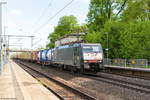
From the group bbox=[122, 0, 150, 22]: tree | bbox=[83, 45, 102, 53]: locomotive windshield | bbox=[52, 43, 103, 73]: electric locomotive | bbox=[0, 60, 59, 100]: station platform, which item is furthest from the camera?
bbox=[122, 0, 150, 22]: tree

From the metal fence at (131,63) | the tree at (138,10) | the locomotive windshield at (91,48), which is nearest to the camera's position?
the locomotive windshield at (91,48)

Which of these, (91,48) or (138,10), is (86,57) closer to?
(91,48)

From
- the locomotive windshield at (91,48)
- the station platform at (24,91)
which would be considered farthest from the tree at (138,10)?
the station platform at (24,91)

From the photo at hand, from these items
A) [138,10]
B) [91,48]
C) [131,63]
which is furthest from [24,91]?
[138,10]

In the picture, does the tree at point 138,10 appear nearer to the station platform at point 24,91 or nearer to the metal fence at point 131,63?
the metal fence at point 131,63

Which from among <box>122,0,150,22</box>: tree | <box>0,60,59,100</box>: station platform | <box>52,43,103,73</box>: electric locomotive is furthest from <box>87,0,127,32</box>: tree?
<box>0,60,59,100</box>: station platform

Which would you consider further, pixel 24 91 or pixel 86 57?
pixel 86 57

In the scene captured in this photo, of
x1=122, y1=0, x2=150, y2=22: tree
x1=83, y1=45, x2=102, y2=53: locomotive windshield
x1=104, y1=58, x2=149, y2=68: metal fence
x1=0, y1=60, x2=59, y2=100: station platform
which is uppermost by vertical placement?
x1=122, y1=0, x2=150, y2=22: tree

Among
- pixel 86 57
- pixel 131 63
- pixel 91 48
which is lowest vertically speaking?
pixel 131 63

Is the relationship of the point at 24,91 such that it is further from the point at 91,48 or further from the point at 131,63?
the point at 131,63

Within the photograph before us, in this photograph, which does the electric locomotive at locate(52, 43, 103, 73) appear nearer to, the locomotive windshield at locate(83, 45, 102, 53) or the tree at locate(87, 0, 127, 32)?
the locomotive windshield at locate(83, 45, 102, 53)

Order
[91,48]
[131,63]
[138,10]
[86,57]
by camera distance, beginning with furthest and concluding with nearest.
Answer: [138,10] < [131,63] < [91,48] < [86,57]

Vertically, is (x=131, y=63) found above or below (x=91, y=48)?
below

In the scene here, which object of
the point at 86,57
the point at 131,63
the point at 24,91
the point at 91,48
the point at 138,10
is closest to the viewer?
the point at 24,91
